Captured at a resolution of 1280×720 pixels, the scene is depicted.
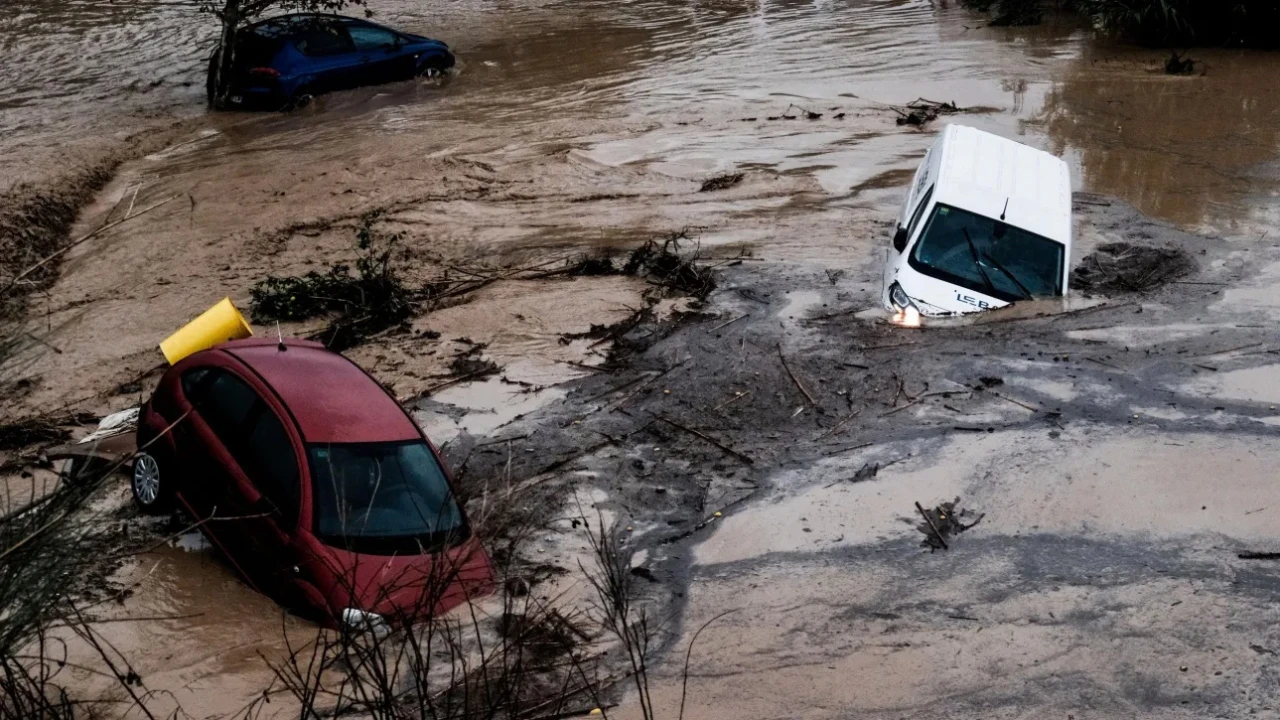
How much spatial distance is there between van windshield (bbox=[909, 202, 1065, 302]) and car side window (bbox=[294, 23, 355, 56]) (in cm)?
1142

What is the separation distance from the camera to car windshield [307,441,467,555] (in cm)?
739

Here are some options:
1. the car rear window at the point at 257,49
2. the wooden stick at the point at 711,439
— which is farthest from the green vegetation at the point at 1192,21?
the wooden stick at the point at 711,439

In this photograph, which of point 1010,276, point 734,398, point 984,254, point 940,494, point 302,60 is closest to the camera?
point 940,494

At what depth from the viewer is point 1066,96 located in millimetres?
20562

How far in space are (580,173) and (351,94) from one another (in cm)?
521

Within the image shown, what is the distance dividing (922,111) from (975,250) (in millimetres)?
8263

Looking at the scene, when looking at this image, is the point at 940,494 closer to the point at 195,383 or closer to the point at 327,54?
the point at 195,383

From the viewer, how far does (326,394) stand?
808 centimetres

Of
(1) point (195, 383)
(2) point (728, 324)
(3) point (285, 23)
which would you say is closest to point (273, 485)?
(1) point (195, 383)

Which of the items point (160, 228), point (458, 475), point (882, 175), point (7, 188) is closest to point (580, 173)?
point (882, 175)

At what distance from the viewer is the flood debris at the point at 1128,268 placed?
12617 mm

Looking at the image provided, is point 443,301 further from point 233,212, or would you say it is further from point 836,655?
point 836,655

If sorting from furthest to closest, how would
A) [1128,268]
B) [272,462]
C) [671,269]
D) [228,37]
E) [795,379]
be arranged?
[228,37] → [1128,268] → [671,269] → [795,379] → [272,462]

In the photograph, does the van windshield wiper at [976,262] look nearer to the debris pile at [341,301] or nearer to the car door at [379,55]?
the debris pile at [341,301]
